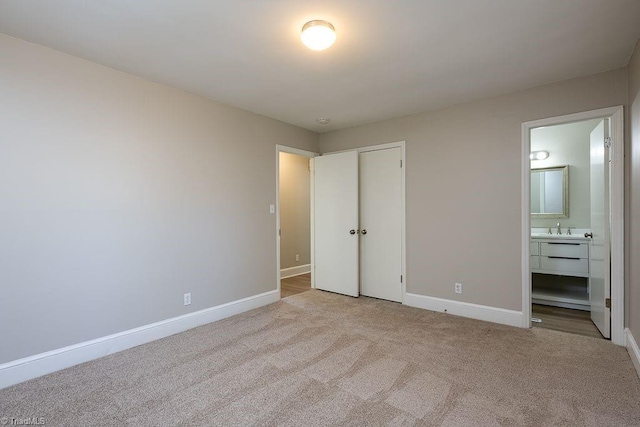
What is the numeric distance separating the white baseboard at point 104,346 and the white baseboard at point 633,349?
3.60m

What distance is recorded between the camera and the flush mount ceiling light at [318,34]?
196cm

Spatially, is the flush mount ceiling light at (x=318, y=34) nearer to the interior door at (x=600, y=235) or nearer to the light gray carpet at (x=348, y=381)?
the light gray carpet at (x=348, y=381)

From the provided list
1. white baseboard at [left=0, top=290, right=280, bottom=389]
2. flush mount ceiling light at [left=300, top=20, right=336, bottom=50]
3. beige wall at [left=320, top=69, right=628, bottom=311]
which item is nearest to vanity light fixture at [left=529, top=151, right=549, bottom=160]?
beige wall at [left=320, top=69, right=628, bottom=311]

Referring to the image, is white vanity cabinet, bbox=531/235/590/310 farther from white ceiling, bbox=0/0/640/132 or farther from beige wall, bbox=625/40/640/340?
white ceiling, bbox=0/0/640/132

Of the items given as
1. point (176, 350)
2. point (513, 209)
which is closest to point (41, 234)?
point (176, 350)

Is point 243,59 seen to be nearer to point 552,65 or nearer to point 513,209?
point 552,65

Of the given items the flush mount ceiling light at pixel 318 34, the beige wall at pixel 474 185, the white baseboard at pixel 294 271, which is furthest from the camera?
the white baseboard at pixel 294 271

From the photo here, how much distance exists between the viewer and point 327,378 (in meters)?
2.17

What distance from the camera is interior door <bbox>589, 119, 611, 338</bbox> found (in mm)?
2785

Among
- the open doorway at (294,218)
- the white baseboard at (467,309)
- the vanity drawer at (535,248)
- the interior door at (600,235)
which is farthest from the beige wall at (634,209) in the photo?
the open doorway at (294,218)

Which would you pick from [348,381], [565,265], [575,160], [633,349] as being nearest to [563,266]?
[565,265]

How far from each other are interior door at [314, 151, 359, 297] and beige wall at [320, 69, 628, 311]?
747mm

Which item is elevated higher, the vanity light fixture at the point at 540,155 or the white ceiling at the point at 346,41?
the white ceiling at the point at 346,41

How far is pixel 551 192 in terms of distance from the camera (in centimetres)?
436
